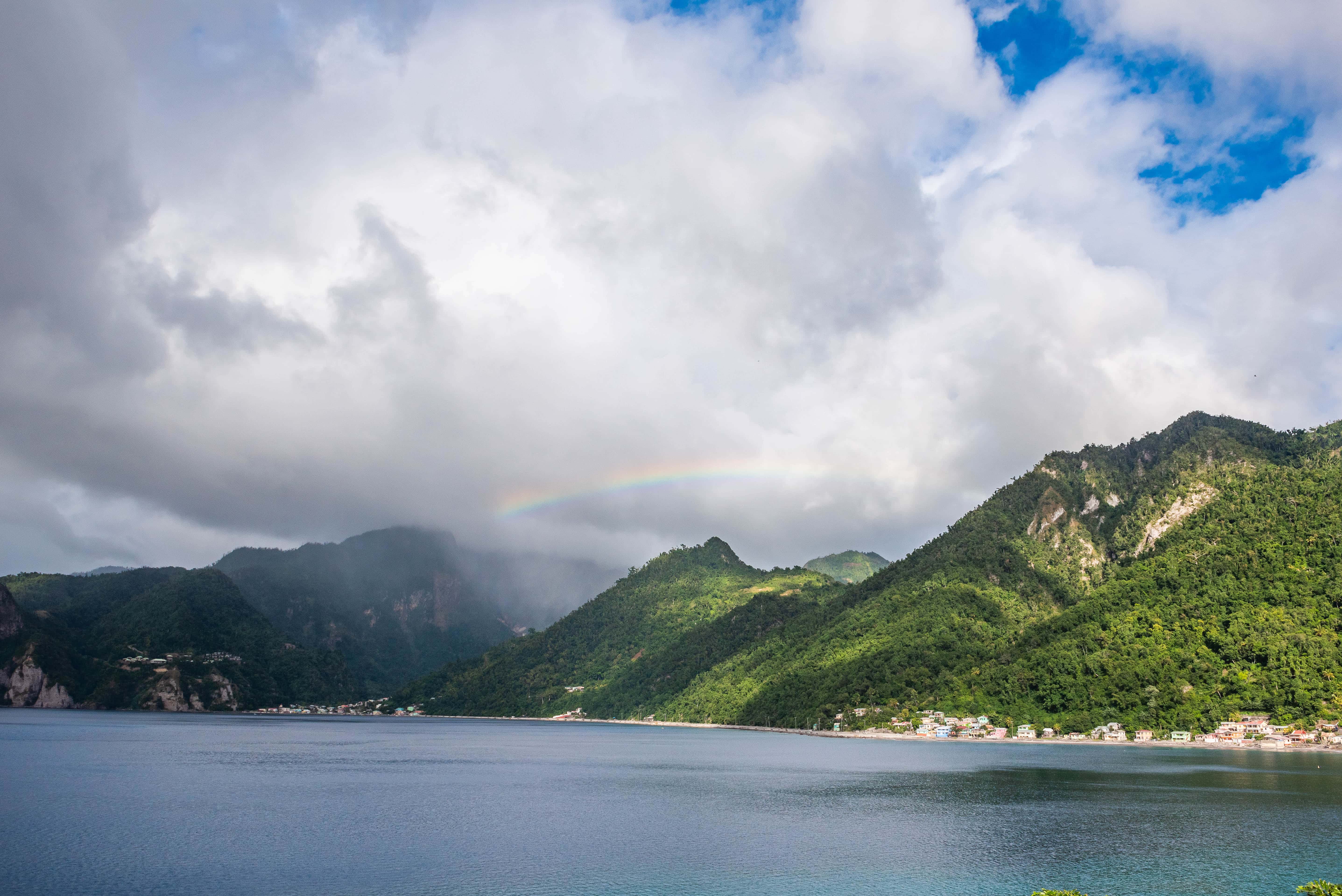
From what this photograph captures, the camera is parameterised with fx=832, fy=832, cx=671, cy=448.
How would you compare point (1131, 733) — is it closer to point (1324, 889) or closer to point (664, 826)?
point (664, 826)

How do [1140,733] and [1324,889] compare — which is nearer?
[1324,889]

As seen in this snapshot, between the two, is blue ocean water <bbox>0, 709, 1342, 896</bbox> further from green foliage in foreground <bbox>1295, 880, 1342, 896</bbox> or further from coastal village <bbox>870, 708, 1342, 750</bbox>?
green foliage in foreground <bbox>1295, 880, 1342, 896</bbox>

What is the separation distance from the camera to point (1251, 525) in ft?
638

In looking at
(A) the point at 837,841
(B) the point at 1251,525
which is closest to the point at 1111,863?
(A) the point at 837,841

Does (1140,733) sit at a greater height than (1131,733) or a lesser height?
greater

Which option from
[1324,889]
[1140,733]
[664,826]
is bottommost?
[664,826]

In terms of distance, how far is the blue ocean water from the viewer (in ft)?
173

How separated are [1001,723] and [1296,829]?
12259 cm

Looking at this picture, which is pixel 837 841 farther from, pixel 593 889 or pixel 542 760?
pixel 542 760

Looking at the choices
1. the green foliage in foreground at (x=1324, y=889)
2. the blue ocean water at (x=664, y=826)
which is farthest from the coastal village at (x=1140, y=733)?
the green foliage in foreground at (x=1324, y=889)

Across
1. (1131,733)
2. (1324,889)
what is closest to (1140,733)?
(1131,733)

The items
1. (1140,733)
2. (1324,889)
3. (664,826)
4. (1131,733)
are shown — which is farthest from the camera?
(1131,733)

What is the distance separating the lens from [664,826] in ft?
238

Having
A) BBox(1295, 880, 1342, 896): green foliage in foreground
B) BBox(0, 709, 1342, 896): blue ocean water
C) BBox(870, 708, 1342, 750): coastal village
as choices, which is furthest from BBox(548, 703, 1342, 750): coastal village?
BBox(1295, 880, 1342, 896): green foliage in foreground
